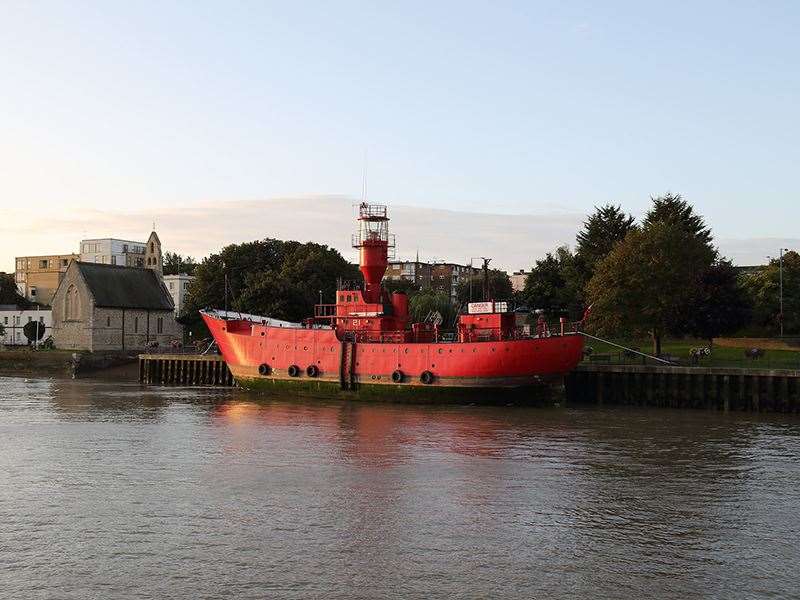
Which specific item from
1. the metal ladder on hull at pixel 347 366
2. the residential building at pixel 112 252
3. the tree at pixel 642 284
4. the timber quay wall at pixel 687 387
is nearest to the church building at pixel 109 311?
the metal ladder on hull at pixel 347 366

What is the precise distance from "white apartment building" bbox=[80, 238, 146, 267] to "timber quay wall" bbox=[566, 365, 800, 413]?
427 feet

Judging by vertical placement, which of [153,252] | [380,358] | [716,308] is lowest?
[380,358]

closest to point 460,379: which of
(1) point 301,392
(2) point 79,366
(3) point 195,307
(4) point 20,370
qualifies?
(1) point 301,392

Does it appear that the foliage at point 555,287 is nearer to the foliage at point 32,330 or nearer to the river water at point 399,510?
the river water at point 399,510

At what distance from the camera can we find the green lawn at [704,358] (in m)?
47.6

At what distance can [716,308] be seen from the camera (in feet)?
208

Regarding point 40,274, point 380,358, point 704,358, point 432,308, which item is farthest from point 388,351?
point 40,274

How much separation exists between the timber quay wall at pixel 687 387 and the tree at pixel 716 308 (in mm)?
17075

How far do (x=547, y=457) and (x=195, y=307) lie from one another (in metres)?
74.6

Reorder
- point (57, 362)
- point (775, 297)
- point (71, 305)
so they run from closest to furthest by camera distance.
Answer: point (775, 297) < point (57, 362) < point (71, 305)

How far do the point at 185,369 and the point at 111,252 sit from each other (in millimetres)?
104705

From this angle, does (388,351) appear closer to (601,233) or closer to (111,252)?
(601,233)

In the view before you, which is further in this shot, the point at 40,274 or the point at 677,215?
the point at 40,274

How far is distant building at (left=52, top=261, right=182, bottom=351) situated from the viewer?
88438mm
